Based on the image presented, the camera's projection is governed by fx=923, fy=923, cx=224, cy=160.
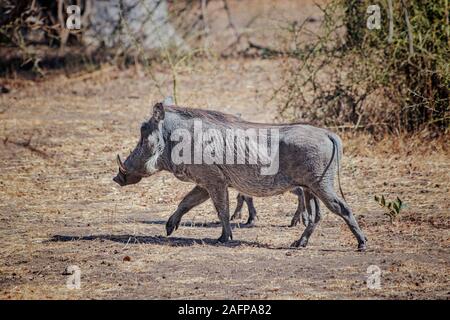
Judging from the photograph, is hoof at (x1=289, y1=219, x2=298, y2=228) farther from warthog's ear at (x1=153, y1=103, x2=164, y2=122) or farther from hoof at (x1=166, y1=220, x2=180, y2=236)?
warthog's ear at (x1=153, y1=103, x2=164, y2=122)

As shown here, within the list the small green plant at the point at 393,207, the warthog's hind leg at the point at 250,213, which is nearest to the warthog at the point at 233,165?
the warthog's hind leg at the point at 250,213

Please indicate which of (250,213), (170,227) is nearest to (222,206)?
(170,227)

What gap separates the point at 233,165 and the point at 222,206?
299mm

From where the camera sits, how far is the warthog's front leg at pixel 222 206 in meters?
6.49

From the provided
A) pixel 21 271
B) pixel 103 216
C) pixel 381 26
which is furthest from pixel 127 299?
pixel 381 26

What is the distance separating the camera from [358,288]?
538 cm

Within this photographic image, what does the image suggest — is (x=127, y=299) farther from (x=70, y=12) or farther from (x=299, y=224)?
(x=70, y=12)

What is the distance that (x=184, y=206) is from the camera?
21.7 feet

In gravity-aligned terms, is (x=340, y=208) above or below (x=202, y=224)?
above

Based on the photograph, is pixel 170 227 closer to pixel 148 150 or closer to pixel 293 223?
pixel 148 150

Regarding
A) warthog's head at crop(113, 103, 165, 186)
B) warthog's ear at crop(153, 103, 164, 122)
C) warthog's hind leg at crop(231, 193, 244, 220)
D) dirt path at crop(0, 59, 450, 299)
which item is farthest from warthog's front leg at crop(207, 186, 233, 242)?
warthog's hind leg at crop(231, 193, 244, 220)

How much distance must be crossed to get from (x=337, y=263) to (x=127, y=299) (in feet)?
4.76

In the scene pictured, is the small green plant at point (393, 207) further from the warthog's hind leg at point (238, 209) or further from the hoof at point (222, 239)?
the hoof at point (222, 239)

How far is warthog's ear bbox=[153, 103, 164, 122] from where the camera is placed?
6.65m
